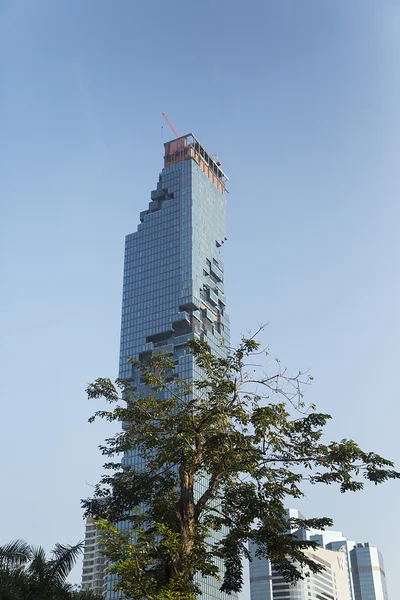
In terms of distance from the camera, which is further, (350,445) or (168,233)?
(168,233)

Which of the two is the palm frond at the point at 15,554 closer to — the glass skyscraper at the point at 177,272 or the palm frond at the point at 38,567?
the palm frond at the point at 38,567

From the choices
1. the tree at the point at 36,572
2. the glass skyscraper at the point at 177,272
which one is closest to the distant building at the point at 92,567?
the glass skyscraper at the point at 177,272

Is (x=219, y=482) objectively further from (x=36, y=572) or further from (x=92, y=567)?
(x=92, y=567)

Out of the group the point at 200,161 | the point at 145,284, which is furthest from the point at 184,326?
the point at 200,161

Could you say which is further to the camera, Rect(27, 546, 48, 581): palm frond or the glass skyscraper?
the glass skyscraper

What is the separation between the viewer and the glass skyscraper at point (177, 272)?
170 metres

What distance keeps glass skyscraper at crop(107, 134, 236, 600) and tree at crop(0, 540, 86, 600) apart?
5169 inches

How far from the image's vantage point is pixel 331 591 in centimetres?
19912

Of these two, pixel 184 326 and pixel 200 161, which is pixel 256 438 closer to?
pixel 184 326

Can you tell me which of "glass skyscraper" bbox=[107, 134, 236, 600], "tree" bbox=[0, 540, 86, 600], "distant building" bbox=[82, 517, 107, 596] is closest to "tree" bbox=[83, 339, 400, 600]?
"tree" bbox=[0, 540, 86, 600]

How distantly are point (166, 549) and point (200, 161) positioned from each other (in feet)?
607

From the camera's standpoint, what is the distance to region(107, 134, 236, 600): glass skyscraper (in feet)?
558

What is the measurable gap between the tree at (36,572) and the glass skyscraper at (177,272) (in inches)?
5169

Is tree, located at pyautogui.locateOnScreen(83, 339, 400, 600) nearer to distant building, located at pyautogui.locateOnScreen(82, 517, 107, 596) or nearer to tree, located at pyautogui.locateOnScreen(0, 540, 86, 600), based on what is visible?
tree, located at pyautogui.locateOnScreen(0, 540, 86, 600)
